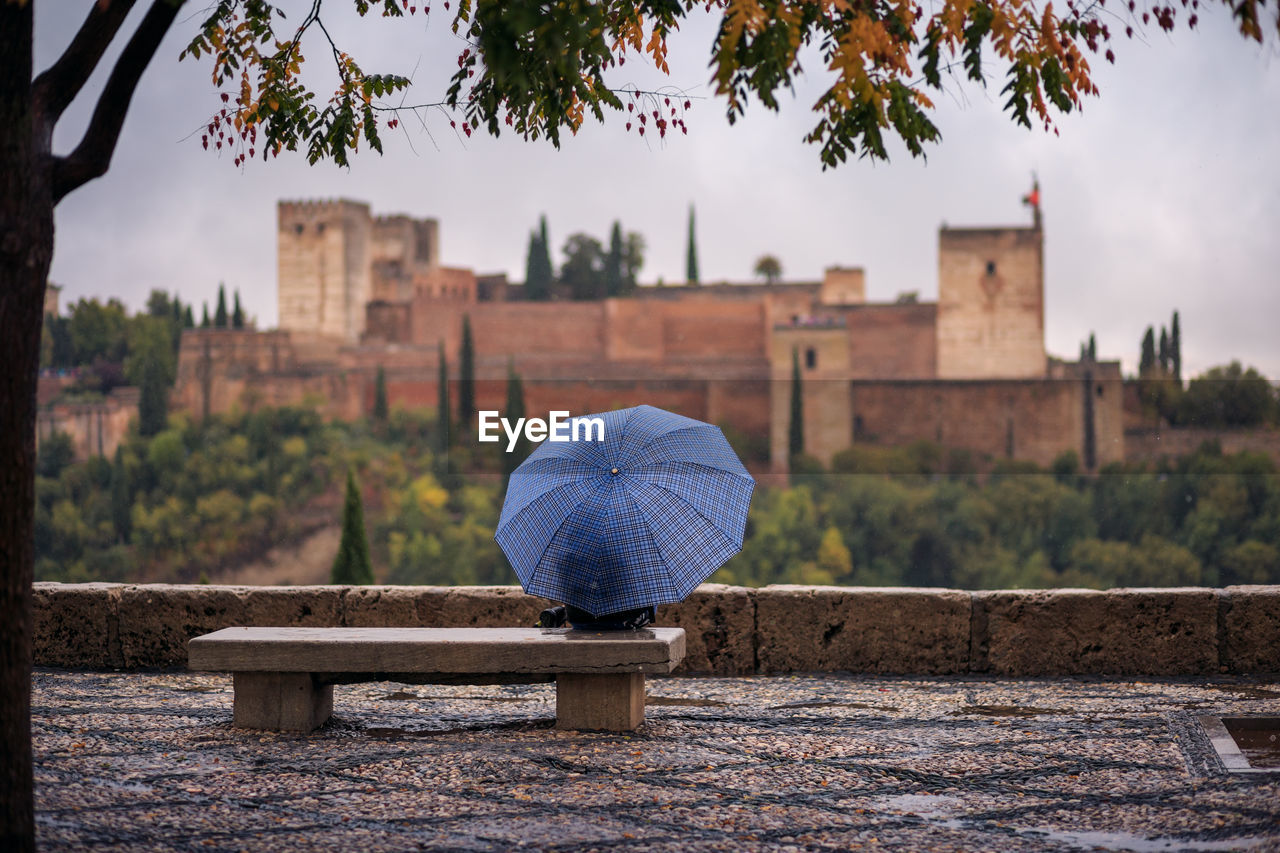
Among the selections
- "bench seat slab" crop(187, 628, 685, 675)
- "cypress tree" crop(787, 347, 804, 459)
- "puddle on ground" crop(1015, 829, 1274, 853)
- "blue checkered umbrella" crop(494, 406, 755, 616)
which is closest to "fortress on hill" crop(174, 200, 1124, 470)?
"cypress tree" crop(787, 347, 804, 459)

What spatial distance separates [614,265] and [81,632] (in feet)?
155

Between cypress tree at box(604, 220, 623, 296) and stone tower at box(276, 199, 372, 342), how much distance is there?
8.38 m

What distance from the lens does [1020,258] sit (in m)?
46.1

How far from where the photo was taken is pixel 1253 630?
5.06 metres

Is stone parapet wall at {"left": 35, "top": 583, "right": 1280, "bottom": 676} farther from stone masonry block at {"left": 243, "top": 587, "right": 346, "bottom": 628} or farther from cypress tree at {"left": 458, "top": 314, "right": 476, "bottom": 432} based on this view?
cypress tree at {"left": 458, "top": 314, "right": 476, "bottom": 432}

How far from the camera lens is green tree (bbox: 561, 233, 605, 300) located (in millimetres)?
51312

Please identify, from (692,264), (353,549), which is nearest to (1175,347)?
(692,264)

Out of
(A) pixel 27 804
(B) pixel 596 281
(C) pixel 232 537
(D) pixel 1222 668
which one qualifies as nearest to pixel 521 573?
(A) pixel 27 804

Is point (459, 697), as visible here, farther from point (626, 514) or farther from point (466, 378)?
point (466, 378)

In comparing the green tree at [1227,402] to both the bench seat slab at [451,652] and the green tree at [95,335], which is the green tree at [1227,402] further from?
the bench seat slab at [451,652]

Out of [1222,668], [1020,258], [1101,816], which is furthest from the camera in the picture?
[1020,258]

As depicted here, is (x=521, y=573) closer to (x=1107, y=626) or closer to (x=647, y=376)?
(x=1107, y=626)

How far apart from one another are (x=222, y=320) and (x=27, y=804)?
51.3m

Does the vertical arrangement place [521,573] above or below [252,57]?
below
